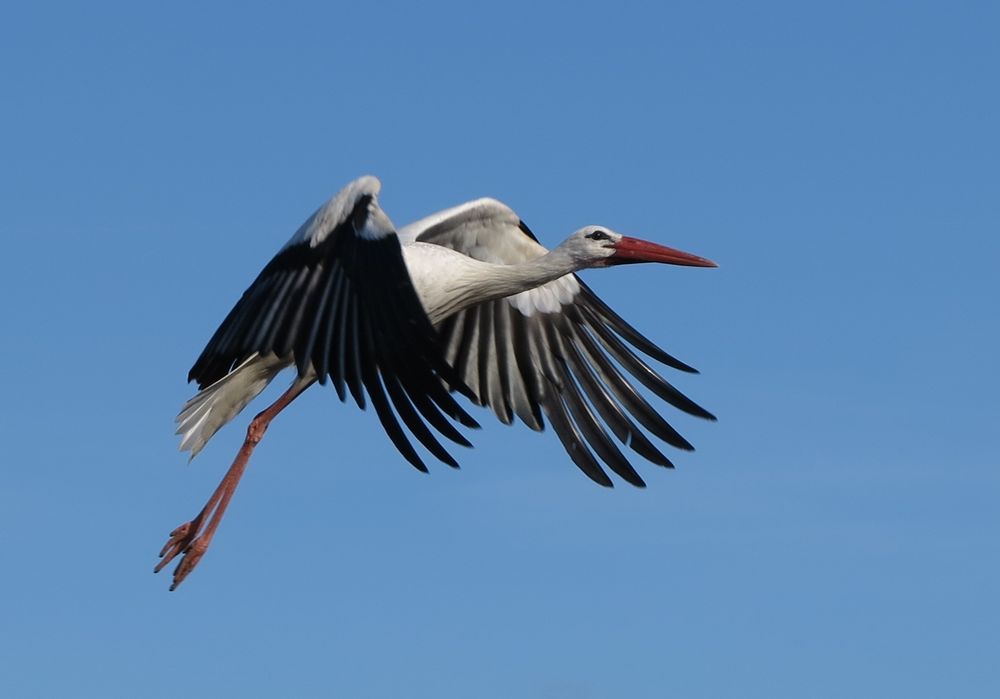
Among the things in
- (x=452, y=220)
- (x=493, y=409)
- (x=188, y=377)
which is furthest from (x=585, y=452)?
(x=188, y=377)

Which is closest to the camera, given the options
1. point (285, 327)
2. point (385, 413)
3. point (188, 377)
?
point (385, 413)

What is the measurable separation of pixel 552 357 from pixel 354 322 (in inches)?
184

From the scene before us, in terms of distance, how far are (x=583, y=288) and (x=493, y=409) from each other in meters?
1.62

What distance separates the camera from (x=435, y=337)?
13.8 m

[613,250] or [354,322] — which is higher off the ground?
[613,250]

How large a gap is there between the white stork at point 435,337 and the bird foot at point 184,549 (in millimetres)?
12

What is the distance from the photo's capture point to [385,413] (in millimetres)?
13484

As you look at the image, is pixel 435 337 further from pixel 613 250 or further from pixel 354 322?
pixel 613 250

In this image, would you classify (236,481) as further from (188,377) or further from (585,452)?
(585,452)

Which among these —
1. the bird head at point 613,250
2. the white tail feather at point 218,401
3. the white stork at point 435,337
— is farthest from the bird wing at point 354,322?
the bird head at point 613,250

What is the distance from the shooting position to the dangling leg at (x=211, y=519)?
16531 millimetres

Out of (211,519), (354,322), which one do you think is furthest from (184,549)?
(354,322)

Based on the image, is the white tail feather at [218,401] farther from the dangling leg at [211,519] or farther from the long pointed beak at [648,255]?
the long pointed beak at [648,255]

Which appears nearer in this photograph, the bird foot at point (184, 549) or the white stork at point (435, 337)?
the white stork at point (435, 337)
